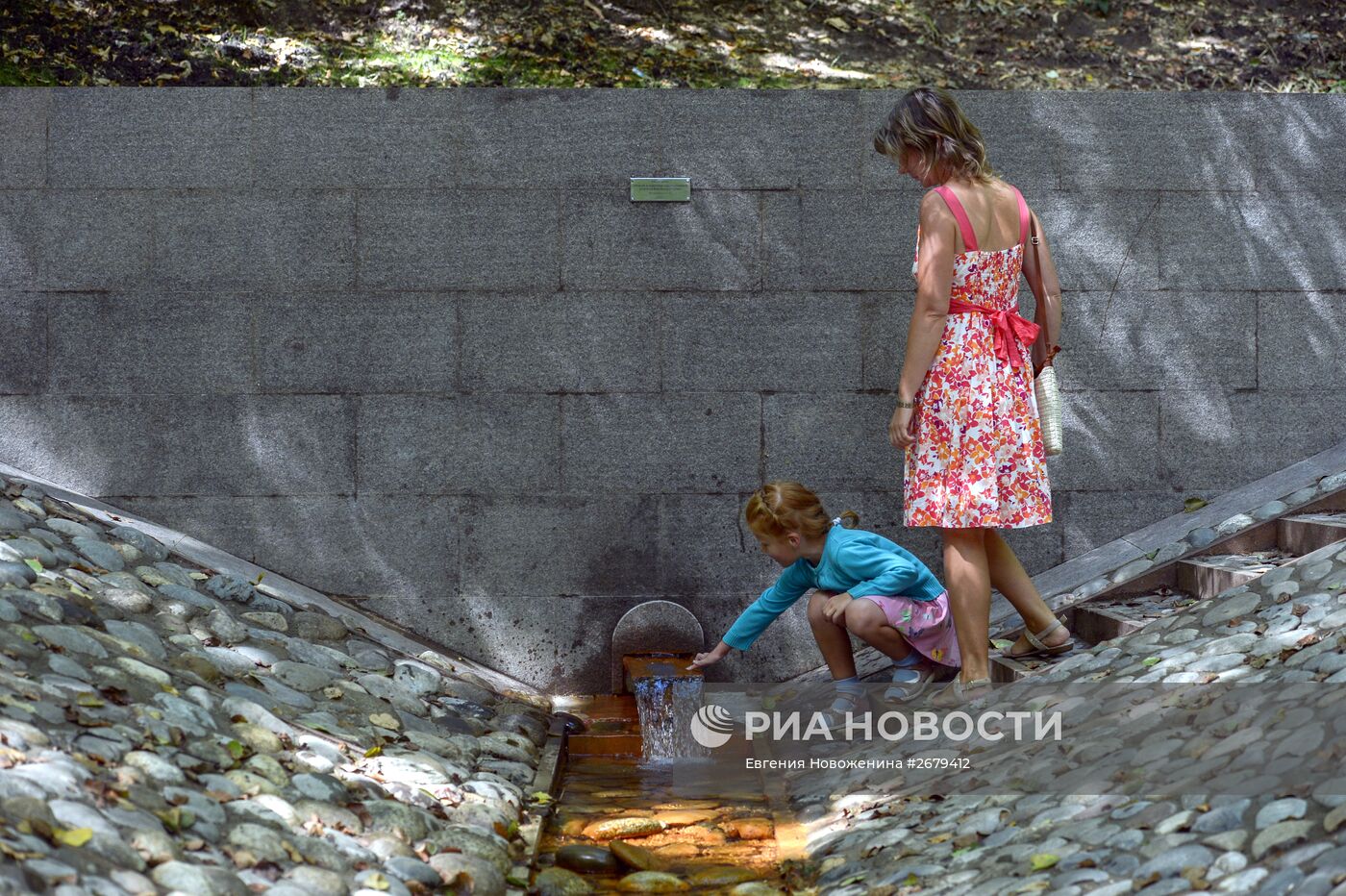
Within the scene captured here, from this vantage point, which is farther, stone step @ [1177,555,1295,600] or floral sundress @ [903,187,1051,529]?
stone step @ [1177,555,1295,600]

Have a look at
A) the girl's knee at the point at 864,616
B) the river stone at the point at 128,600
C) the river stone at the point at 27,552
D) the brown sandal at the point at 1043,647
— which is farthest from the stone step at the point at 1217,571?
the river stone at the point at 27,552

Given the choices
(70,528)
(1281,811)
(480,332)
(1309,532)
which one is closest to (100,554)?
(70,528)

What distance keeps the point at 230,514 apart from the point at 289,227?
1.18 metres

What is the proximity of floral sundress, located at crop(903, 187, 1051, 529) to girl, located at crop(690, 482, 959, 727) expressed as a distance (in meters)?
0.27

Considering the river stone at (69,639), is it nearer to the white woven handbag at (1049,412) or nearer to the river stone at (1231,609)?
the white woven handbag at (1049,412)

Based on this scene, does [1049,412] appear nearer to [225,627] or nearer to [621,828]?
[621,828]

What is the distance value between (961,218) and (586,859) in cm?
222

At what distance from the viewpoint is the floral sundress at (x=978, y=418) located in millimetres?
3928

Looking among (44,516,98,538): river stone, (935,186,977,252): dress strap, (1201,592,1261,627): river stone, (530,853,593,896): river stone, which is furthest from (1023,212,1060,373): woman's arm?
(44,516,98,538): river stone

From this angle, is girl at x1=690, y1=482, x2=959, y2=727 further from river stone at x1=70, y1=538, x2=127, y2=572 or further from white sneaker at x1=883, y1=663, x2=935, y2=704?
river stone at x1=70, y1=538, x2=127, y2=572

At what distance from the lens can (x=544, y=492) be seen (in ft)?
16.7

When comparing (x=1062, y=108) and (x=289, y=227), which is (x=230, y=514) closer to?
(x=289, y=227)

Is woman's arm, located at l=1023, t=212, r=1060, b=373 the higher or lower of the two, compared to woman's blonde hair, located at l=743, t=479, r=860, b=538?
higher

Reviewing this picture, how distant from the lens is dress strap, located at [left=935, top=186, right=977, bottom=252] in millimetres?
3924
